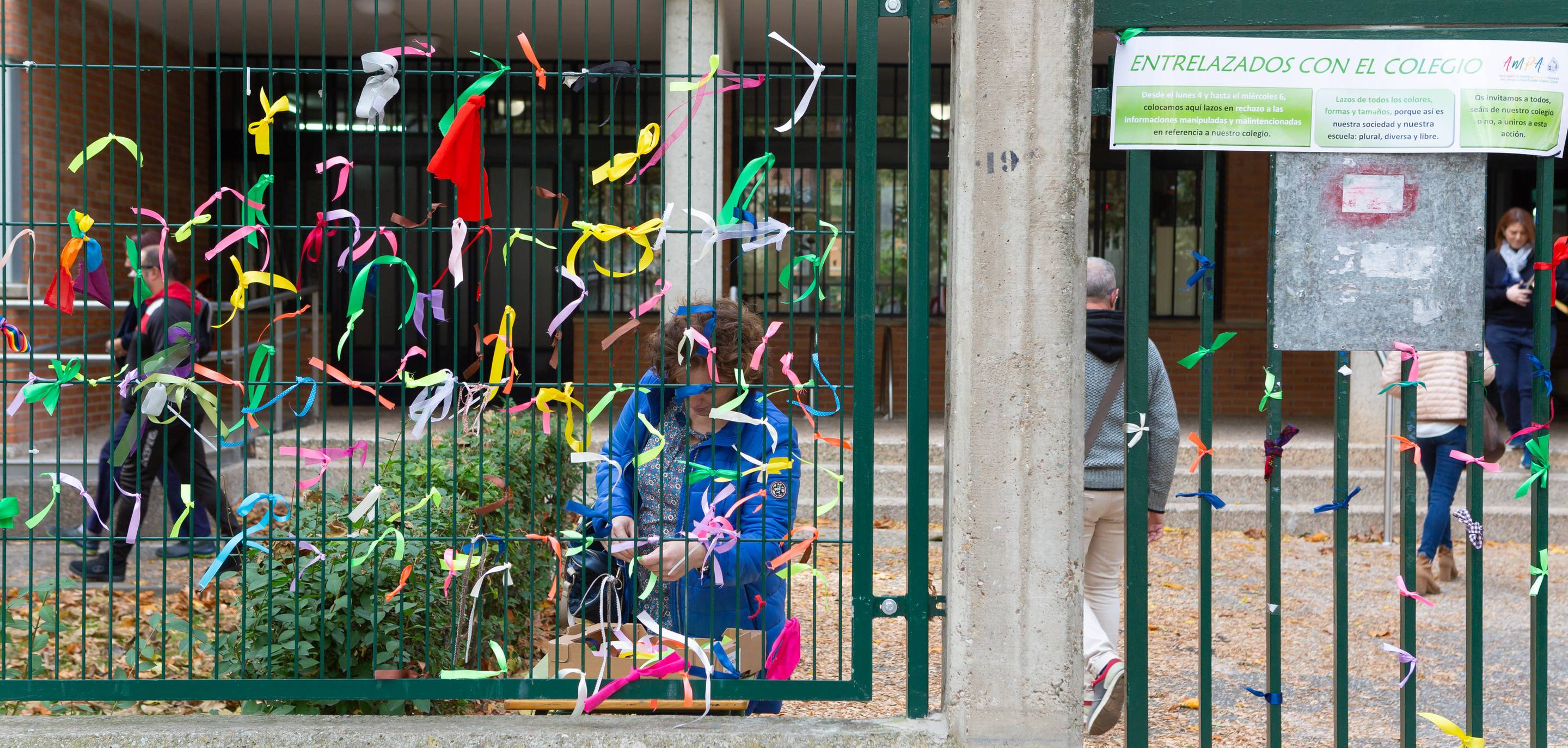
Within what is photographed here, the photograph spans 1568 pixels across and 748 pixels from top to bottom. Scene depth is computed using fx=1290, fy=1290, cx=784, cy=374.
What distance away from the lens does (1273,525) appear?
3.22 meters

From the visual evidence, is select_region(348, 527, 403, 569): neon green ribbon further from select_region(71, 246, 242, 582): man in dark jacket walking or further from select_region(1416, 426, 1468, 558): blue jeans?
select_region(1416, 426, 1468, 558): blue jeans

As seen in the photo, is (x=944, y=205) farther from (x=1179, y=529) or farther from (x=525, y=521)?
(x=525, y=521)

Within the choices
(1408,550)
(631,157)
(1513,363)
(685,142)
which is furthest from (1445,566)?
(631,157)

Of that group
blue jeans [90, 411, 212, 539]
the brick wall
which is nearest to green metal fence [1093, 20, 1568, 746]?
blue jeans [90, 411, 212, 539]

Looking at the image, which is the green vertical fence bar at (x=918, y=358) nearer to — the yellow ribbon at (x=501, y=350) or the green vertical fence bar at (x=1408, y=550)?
the yellow ribbon at (x=501, y=350)

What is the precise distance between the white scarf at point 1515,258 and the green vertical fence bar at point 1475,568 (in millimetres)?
4866

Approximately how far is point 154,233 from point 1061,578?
28.3ft

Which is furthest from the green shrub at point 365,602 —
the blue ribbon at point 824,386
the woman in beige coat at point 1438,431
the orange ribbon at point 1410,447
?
the woman in beige coat at point 1438,431

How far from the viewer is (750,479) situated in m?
3.29

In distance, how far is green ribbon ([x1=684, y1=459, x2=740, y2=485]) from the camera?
3.15 metres

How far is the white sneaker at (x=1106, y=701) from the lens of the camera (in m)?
4.18

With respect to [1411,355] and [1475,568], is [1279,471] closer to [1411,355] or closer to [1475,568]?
[1411,355]

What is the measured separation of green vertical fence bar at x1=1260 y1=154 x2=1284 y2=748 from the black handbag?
1632mm

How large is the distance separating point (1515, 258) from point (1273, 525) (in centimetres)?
529
